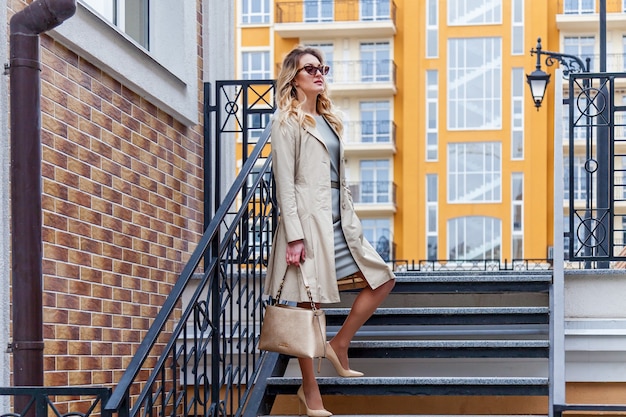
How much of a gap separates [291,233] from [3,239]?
4.40 feet

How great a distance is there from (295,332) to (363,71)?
139ft

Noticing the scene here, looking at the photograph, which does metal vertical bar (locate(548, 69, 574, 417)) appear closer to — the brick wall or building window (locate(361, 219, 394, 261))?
the brick wall

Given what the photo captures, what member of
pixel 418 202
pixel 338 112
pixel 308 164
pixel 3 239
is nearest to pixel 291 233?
pixel 308 164

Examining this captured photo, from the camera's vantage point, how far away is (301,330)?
217 inches

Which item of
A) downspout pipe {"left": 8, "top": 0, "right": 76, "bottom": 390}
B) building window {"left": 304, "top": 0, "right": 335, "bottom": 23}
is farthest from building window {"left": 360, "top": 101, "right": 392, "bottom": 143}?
downspout pipe {"left": 8, "top": 0, "right": 76, "bottom": 390}

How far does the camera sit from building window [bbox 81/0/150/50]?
22.8 ft

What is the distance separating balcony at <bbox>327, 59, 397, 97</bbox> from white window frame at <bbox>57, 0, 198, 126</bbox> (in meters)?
39.3

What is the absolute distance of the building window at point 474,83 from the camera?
47.3m

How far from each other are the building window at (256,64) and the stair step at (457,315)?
138 ft

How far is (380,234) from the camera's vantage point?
47281mm

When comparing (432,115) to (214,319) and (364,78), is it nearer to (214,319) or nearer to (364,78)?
(364,78)

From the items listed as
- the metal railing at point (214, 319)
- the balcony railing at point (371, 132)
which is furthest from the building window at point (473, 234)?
the metal railing at point (214, 319)

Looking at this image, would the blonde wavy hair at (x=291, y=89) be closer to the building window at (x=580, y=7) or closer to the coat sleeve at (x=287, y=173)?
the coat sleeve at (x=287, y=173)

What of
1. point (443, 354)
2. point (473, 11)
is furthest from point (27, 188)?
point (473, 11)
